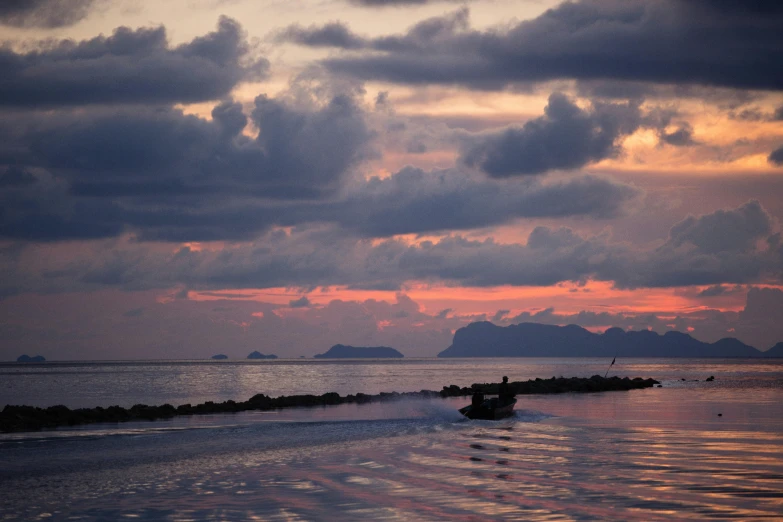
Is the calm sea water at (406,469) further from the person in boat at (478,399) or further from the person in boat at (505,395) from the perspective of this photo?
the person in boat at (505,395)

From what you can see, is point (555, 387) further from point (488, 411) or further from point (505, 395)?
point (488, 411)

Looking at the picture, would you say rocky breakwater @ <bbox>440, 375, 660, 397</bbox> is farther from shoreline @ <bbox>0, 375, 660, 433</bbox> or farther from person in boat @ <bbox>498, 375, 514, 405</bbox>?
person in boat @ <bbox>498, 375, 514, 405</bbox>

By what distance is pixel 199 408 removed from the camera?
59.5m

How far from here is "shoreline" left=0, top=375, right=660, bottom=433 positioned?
48.7 metres

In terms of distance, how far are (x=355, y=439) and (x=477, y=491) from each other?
16043mm

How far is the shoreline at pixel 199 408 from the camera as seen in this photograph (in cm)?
4872

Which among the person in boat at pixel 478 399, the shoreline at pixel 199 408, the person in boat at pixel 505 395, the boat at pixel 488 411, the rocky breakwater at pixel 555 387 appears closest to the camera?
the shoreline at pixel 199 408

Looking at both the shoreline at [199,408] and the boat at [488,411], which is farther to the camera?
the boat at [488,411]

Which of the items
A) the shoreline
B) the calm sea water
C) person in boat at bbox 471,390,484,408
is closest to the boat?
person in boat at bbox 471,390,484,408

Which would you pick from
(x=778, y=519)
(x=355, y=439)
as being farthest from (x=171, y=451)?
(x=778, y=519)

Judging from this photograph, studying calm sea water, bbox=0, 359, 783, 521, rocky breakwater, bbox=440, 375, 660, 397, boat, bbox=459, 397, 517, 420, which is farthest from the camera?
rocky breakwater, bbox=440, 375, 660, 397

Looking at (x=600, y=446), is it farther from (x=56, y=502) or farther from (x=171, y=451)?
(x=56, y=502)

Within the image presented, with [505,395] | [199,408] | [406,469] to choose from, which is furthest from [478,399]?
[406,469]

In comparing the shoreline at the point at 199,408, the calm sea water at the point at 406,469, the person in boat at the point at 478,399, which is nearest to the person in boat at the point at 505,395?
the person in boat at the point at 478,399
